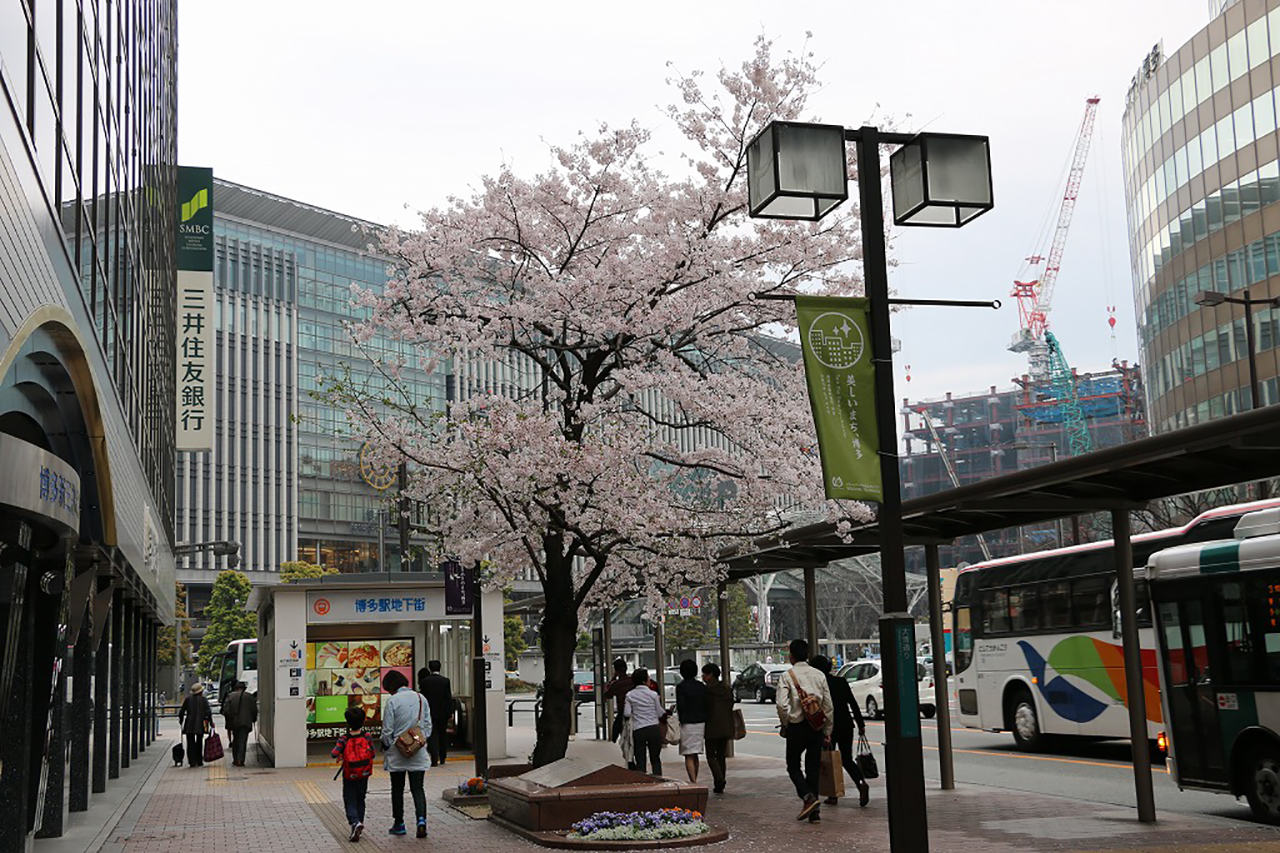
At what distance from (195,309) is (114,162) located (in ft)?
50.9

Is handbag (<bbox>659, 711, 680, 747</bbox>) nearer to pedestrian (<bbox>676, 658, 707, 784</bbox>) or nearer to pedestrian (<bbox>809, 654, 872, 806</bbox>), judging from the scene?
pedestrian (<bbox>676, 658, 707, 784</bbox>)

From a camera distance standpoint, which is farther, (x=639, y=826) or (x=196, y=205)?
(x=196, y=205)

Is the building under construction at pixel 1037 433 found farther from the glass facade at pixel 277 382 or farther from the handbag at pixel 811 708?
the handbag at pixel 811 708

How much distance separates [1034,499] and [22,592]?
9.50m

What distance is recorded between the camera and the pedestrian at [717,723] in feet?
55.3

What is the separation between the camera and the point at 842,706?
600 inches

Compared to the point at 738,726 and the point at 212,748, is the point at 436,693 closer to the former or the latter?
the point at 212,748

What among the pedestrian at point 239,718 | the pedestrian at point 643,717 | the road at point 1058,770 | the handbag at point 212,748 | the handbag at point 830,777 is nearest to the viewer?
the handbag at point 830,777

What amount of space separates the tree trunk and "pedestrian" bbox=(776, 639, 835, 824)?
3131 mm

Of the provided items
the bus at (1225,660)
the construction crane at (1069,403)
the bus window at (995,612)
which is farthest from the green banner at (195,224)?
the construction crane at (1069,403)

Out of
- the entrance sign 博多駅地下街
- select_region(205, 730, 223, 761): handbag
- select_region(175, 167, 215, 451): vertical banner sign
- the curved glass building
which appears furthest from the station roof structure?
the curved glass building

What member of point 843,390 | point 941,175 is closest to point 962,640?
point 941,175

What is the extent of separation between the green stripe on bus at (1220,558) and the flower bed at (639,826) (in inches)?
229

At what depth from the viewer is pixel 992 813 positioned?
1427 cm
